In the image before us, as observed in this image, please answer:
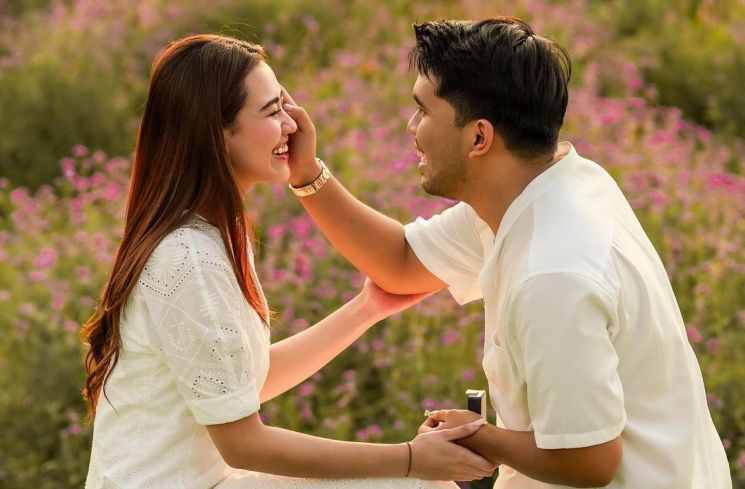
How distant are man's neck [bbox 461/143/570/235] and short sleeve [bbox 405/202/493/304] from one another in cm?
Answer: 36

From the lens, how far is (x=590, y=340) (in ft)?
7.18

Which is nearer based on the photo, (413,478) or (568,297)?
(568,297)

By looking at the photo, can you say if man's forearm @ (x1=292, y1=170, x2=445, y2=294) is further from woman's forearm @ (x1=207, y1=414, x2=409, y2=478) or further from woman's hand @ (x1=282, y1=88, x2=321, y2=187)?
woman's forearm @ (x1=207, y1=414, x2=409, y2=478)

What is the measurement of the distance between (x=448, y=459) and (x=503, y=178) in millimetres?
613

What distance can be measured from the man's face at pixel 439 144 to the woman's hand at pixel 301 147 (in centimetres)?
35

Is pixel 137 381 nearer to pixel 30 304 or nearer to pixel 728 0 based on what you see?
pixel 30 304

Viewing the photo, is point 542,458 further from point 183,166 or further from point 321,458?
point 183,166

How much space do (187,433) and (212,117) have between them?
68 centimetres

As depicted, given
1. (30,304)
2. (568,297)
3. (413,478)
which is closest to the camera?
(568,297)

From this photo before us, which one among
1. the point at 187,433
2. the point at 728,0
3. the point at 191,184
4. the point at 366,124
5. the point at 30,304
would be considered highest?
the point at 191,184

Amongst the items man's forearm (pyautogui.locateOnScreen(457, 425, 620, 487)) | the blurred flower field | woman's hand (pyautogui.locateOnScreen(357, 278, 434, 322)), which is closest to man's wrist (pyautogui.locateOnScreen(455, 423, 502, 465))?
man's forearm (pyautogui.locateOnScreen(457, 425, 620, 487))

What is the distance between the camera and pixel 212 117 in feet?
8.18

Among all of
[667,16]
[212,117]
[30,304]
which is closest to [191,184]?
[212,117]

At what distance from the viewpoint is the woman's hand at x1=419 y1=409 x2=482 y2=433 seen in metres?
2.49
